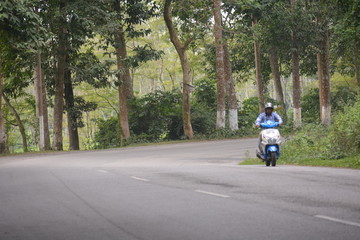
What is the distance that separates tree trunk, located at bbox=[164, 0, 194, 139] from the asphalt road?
73.4ft

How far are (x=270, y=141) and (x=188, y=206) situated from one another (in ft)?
24.4

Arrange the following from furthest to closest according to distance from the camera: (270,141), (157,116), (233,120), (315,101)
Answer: (315,101), (157,116), (233,120), (270,141)

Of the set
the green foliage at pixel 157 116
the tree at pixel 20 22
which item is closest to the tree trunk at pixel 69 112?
the green foliage at pixel 157 116

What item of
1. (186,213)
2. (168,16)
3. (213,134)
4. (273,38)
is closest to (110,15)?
(168,16)

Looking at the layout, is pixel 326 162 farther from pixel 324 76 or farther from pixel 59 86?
pixel 59 86

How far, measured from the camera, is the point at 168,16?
3644cm

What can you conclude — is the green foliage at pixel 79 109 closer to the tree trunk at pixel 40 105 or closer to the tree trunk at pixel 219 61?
the tree trunk at pixel 40 105

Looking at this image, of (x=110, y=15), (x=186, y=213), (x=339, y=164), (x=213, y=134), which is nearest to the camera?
(x=186, y=213)

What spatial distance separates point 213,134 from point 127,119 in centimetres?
612

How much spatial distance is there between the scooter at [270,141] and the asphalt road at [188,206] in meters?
1.65

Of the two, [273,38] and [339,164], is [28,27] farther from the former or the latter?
[273,38]

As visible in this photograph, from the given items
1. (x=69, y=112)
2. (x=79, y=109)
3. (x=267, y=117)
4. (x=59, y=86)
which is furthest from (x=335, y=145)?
(x=79, y=109)

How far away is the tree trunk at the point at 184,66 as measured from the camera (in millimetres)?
36188

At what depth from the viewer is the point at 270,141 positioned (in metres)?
15.6
